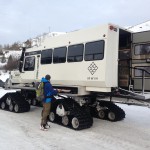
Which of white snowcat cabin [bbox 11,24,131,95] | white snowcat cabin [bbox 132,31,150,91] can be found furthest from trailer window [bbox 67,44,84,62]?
white snowcat cabin [bbox 132,31,150,91]

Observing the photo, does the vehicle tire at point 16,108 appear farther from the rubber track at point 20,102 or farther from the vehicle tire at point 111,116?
the vehicle tire at point 111,116

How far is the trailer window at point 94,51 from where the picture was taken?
28.5 feet

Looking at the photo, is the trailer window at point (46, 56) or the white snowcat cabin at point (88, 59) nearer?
the white snowcat cabin at point (88, 59)

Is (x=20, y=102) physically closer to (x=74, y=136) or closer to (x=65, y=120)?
(x=65, y=120)

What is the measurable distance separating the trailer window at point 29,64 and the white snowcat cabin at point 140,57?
4874 millimetres

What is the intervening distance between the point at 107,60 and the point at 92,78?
0.86 meters

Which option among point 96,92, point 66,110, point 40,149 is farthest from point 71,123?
point 40,149

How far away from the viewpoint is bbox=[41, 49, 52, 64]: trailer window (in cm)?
1097

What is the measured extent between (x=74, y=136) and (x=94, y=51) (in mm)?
2915

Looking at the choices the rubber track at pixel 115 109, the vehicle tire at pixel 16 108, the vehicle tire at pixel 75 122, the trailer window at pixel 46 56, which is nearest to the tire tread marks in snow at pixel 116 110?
the rubber track at pixel 115 109

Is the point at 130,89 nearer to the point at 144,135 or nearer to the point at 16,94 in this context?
the point at 144,135

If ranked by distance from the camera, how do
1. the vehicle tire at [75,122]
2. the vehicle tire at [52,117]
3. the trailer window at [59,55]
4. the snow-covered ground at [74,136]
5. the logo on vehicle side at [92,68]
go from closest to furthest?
the snow-covered ground at [74,136] → the logo on vehicle side at [92,68] → the vehicle tire at [75,122] → the vehicle tire at [52,117] → the trailer window at [59,55]

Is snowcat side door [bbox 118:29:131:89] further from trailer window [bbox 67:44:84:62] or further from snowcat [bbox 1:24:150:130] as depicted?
trailer window [bbox 67:44:84:62]

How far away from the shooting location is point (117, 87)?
880 centimetres
